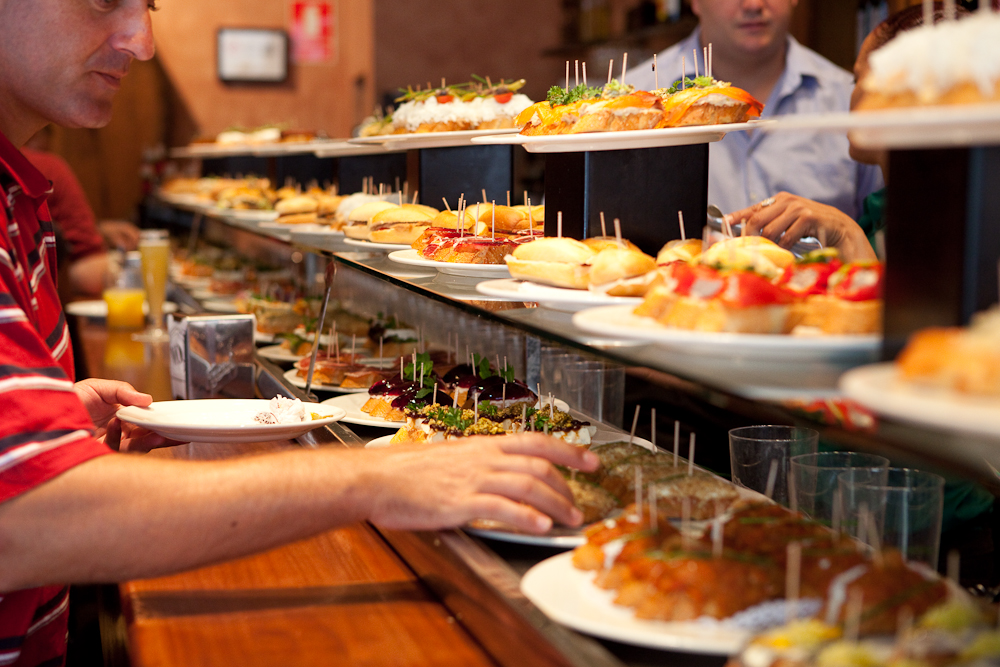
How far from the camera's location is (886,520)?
70.6 inches

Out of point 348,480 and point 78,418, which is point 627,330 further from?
point 78,418

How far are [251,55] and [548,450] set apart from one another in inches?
375

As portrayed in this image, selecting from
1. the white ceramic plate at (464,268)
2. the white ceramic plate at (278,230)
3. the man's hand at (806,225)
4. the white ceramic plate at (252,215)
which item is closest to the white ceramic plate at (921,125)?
the white ceramic plate at (464,268)

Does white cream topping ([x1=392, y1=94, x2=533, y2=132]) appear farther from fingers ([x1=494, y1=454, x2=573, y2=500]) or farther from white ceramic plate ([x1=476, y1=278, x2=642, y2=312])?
fingers ([x1=494, y1=454, x2=573, y2=500])

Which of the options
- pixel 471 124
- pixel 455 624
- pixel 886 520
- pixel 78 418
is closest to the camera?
pixel 78 418

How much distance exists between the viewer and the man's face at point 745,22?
14.6ft

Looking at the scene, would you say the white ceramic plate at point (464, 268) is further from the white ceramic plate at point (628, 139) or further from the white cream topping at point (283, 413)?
the white cream topping at point (283, 413)

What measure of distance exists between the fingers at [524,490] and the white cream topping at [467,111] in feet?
5.39

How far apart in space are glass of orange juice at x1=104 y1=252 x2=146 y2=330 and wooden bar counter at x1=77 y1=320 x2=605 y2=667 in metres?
3.40

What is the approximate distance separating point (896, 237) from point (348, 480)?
92cm

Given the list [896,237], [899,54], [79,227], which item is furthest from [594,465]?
[79,227]

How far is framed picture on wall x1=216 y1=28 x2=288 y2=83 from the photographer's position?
→ 10.2 metres

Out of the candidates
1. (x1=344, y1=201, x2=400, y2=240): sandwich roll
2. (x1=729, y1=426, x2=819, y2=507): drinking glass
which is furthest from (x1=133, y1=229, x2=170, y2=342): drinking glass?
(x1=729, y1=426, x2=819, y2=507): drinking glass

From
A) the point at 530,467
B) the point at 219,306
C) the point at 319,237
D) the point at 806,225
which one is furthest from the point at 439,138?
the point at 219,306
